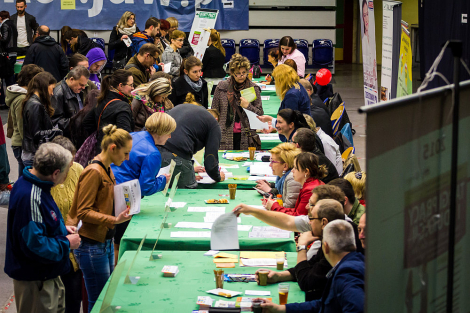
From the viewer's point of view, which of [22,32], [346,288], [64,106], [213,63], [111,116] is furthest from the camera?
[22,32]

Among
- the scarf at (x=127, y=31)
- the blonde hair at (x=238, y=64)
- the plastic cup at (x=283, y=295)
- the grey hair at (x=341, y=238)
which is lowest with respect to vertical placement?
the plastic cup at (x=283, y=295)

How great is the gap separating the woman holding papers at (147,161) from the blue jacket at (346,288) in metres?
1.79

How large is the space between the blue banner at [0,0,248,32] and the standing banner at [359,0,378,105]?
10456mm

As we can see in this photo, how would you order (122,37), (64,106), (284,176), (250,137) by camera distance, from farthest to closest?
(122,37) → (250,137) → (64,106) → (284,176)

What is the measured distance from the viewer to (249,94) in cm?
601

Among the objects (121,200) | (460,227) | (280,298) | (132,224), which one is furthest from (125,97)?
(460,227)

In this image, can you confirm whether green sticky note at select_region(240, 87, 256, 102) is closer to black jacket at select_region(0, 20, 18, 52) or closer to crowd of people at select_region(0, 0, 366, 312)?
crowd of people at select_region(0, 0, 366, 312)

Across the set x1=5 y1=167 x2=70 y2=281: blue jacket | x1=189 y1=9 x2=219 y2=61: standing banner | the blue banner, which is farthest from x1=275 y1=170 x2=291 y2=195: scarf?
the blue banner

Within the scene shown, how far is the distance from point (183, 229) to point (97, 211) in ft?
2.38

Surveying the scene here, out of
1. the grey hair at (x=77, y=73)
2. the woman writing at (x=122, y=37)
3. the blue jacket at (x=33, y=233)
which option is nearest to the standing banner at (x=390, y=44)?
the grey hair at (x=77, y=73)

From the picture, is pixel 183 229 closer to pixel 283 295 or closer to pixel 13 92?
pixel 283 295

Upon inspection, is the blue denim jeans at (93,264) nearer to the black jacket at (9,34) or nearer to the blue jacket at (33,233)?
the blue jacket at (33,233)

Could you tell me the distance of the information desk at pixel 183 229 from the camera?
3.61 meters

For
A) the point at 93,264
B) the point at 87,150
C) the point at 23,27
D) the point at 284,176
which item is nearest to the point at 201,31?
the point at 23,27
